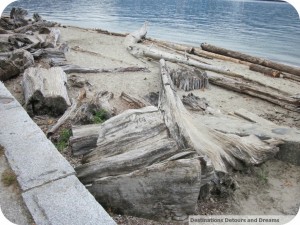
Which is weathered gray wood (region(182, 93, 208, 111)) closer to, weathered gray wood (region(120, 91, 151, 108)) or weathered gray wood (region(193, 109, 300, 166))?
weathered gray wood (region(193, 109, 300, 166))

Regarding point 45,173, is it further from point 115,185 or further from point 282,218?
point 282,218

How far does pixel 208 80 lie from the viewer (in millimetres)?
9914

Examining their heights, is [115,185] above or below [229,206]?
above

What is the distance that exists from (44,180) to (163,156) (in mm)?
1429

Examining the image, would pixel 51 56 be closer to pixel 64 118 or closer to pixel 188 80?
pixel 188 80

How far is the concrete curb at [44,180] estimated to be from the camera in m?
2.89

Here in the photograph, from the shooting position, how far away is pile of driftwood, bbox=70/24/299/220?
3.50m

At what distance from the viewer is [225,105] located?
26.9 ft

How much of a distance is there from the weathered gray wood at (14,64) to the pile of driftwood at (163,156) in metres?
3.90

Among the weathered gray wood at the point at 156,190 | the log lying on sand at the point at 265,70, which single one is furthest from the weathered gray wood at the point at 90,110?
the log lying on sand at the point at 265,70

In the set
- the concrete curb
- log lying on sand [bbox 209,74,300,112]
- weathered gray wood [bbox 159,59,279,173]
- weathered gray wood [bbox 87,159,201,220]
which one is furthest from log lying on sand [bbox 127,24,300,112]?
the concrete curb

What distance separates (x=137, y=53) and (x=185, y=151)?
405 inches

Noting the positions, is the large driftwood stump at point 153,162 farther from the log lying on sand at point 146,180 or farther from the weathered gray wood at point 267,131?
the weathered gray wood at point 267,131

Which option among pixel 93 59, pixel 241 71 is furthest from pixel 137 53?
pixel 241 71
